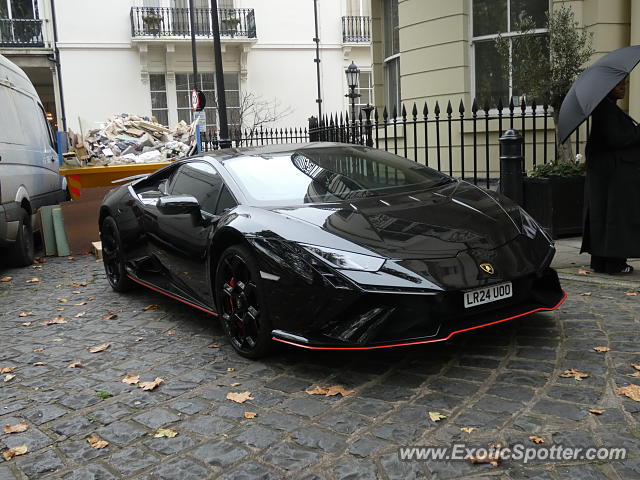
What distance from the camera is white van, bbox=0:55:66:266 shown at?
772cm

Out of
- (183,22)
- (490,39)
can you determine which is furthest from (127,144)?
(183,22)

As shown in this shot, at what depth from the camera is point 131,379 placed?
13.0 feet

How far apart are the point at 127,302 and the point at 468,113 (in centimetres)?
617

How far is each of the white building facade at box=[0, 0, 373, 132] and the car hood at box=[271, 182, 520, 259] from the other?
2117 centimetres

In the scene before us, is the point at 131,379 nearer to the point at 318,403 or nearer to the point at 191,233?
the point at 191,233

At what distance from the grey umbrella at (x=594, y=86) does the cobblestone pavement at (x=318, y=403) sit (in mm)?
1424

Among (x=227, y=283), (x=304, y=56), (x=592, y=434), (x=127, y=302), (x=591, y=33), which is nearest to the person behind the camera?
(x=592, y=434)

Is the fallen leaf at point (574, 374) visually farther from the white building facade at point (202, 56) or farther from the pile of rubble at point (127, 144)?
the white building facade at point (202, 56)

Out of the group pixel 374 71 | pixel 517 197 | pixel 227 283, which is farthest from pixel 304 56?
pixel 227 283

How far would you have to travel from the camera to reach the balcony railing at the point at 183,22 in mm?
24375

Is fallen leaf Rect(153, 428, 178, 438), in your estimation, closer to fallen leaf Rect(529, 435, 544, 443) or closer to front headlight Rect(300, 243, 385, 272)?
front headlight Rect(300, 243, 385, 272)

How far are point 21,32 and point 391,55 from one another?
1745 cm

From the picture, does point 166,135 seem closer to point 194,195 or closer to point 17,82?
point 17,82

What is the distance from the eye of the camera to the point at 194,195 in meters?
4.94
